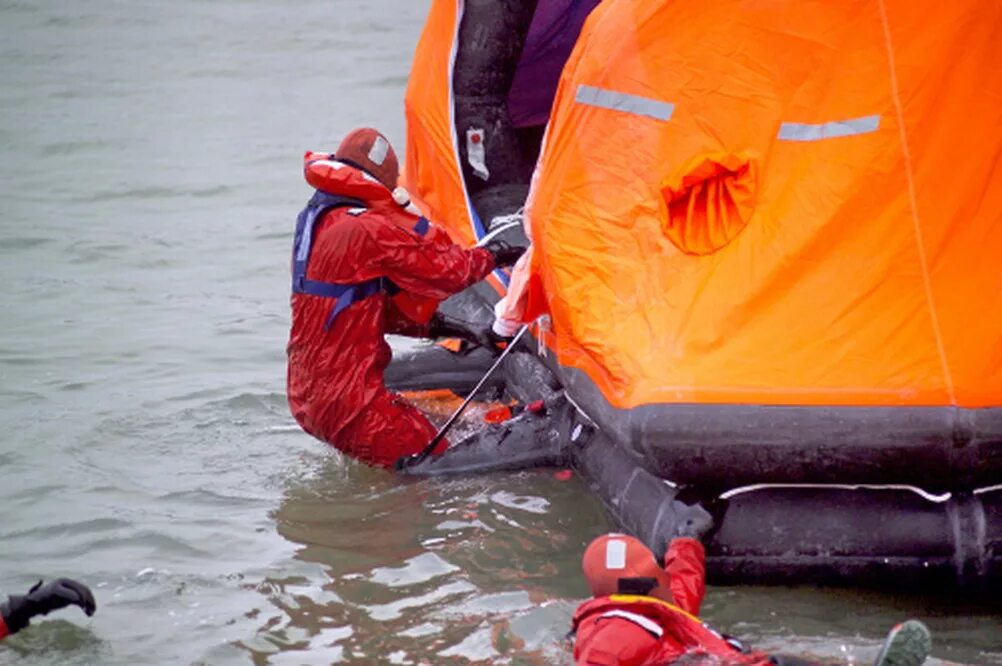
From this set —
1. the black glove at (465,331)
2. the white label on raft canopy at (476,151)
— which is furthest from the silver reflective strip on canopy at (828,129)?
the white label on raft canopy at (476,151)

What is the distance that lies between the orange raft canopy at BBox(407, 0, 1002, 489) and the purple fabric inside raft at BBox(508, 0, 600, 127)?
2377 millimetres

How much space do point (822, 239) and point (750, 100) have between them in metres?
0.66

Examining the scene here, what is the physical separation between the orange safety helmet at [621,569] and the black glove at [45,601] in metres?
1.74

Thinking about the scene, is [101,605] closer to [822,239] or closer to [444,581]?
[444,581]

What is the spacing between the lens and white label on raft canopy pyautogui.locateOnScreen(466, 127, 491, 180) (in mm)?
8039

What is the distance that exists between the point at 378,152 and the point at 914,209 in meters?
2.32

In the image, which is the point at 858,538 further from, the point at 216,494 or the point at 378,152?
the point at 216,494

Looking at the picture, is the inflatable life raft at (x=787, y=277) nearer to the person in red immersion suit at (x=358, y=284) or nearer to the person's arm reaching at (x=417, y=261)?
the person's arm reaching at (x=417, y=261)

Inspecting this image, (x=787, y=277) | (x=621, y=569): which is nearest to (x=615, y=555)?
(x=621, y=569)

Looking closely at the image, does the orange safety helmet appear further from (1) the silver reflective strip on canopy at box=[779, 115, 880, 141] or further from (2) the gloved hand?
(1) the silver reflective strip on canopy at box=[779, 115, 880, 141]

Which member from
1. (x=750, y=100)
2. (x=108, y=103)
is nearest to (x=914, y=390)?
(x=750, y=100)

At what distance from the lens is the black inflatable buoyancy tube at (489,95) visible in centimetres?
789

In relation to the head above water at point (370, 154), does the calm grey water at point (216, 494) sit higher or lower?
lower

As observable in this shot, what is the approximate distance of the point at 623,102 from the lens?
6230 mm
